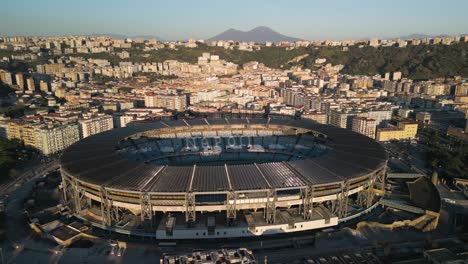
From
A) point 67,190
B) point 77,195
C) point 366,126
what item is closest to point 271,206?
point 77,195

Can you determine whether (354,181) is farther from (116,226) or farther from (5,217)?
(5,217)

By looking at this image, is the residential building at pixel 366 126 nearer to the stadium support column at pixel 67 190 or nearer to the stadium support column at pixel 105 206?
the stadium support column at pixel 105 206

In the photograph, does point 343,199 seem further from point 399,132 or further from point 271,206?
point 399,132

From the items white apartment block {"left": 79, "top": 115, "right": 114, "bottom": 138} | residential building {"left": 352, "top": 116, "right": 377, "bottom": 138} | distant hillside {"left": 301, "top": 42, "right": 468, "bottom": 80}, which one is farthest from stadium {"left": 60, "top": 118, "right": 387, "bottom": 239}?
distant hillside {"left": 301, "top": 42, "right": 468, "bottom": 80}

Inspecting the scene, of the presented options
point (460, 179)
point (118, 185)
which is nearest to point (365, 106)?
point (460, 179)

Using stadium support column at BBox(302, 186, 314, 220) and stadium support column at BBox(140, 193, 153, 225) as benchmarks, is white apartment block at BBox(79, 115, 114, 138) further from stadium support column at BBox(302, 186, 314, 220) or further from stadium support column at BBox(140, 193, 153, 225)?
stadium support column at BBox(302, 186, 314, 220)
